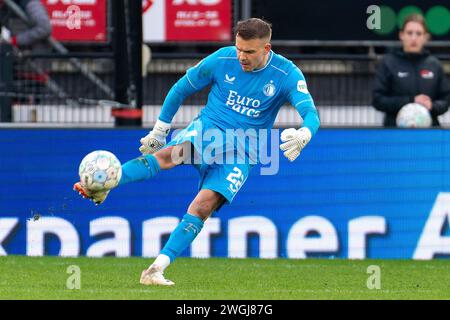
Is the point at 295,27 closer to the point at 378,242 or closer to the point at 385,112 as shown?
the point at 385,112

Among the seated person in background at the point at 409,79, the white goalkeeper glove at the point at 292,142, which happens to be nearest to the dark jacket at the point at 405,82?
the seated person in background at the point at 409,79

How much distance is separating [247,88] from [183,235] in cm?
123

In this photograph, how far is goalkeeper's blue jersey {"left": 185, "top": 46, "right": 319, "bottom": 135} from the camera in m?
10.9

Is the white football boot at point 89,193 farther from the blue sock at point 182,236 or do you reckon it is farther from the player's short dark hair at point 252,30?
the player's short dark hair at point 252,30

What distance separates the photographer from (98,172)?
10055 mm

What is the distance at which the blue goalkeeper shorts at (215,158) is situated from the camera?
10727 mm

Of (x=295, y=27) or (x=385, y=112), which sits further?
(x=295, y=27)

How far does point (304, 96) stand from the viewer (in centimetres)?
1078

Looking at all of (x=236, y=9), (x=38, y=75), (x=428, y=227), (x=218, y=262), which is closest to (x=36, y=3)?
(x=38, y=75)

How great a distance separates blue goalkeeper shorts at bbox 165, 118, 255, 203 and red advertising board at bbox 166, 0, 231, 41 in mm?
5338

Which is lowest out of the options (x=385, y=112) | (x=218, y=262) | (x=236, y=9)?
(x=218, y=262)

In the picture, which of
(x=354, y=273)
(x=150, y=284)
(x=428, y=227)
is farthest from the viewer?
(x=428, y=227)

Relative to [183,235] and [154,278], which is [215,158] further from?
[154,278]

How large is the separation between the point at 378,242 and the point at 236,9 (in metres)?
3.57
